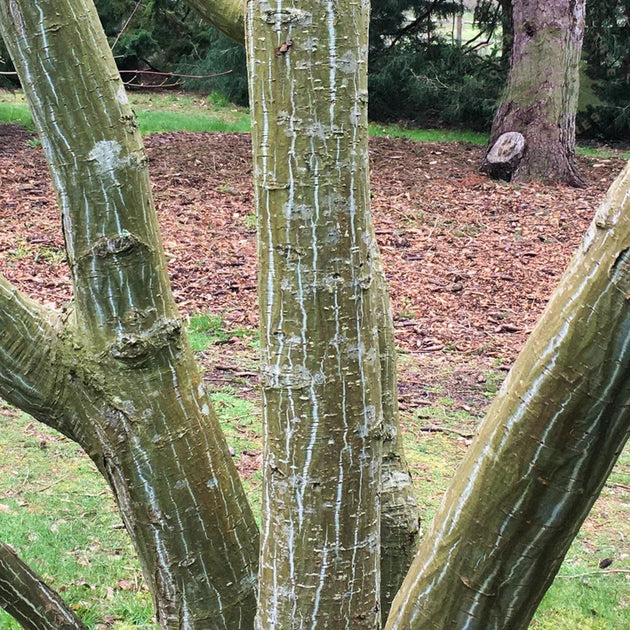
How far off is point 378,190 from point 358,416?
9.14 m

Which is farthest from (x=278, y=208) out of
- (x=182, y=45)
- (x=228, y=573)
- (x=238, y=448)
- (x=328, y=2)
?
(x=182, y=45)

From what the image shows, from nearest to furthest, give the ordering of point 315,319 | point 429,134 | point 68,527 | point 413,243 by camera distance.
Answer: point 315,319 < point 68,527 < point 413,243 < point 429,134

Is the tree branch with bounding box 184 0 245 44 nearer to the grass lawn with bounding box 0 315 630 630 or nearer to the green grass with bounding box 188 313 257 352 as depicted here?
the grass lawn with bounding box 0 315 630 630

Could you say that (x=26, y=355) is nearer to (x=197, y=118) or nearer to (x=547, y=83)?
(x=547, y=83)

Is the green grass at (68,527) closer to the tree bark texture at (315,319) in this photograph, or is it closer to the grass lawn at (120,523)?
the grass lawn at (120,523)

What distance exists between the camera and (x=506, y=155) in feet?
37.4

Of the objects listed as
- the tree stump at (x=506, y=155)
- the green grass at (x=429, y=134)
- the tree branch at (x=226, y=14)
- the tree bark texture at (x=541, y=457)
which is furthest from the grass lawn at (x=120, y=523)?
the green grass at (x=429, y=134)

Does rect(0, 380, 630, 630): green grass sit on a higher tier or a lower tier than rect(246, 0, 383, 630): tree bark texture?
lower

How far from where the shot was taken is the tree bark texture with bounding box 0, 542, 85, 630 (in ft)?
6.68


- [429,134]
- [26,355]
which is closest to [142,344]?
[26,355]

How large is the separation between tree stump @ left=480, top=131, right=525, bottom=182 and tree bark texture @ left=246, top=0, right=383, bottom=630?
34.0ft

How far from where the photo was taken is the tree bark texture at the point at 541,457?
1185 millimetres

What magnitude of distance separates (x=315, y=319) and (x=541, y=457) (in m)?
0.49

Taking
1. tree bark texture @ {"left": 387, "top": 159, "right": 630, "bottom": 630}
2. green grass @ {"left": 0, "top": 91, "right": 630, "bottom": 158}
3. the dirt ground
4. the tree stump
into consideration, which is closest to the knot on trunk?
tree bark texture @ {"left": 387, "top": 159, "right": 630, "bottom": 630}
